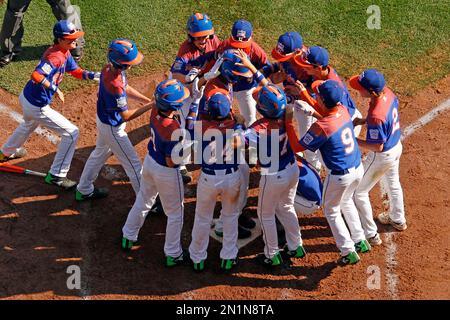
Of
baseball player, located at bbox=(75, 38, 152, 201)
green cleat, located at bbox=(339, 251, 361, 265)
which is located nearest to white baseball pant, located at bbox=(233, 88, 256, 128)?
baseball player, located at bbox=(75, 38, 152, 201)

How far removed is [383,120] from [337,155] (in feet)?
2.46

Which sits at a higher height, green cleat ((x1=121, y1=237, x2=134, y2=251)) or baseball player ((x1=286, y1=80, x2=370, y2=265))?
baseball player ((x1=286, y1=80, x2=370, y2=265))

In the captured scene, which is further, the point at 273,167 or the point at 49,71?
the point at 49,71

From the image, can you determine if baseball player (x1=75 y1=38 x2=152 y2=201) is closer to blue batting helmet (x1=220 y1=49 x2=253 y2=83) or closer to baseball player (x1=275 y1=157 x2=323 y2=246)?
blue batting helmet (x1=220 y1=49 x2=253 y2=83)

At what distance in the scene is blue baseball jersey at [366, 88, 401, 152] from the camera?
843cm

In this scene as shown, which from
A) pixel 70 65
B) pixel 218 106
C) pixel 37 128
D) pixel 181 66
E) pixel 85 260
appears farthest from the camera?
pixel 37 128

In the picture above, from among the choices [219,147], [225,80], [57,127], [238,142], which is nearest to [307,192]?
[238,142]

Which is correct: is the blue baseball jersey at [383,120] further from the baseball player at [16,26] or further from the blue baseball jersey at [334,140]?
the baseball player at [16,26]

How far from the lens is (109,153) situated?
9.49m

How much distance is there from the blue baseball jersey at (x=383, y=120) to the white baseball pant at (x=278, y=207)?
104 centimetres

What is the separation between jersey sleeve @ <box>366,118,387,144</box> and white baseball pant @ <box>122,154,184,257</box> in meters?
2.36

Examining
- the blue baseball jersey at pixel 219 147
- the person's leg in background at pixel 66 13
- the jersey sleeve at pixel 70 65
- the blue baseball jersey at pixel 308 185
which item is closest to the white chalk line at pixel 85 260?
the jersey sleeve at pixel 70 65

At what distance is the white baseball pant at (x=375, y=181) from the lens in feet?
29.1

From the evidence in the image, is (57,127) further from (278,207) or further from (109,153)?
(278,207)
